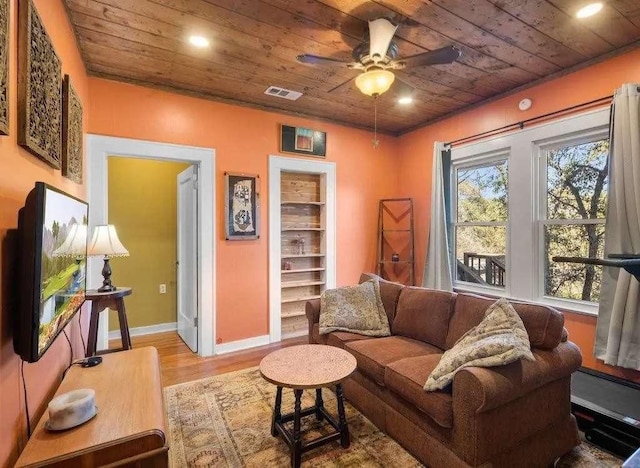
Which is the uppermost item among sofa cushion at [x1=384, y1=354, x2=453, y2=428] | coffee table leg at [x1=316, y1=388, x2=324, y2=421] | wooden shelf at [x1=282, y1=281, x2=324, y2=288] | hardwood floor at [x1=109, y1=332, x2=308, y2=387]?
wooden shelf at [x1=282, y1=281, x2=324, y2=288]

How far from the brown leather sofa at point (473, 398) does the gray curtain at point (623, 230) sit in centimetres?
93

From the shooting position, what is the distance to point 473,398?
5.10ft

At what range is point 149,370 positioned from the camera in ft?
5.80

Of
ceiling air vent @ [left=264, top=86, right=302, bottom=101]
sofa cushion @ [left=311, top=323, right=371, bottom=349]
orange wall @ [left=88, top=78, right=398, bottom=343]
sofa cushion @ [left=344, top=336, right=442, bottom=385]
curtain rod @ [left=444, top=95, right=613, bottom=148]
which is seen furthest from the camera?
ceiling air vent @ [left=264, top=86, right=302, bottom=101]

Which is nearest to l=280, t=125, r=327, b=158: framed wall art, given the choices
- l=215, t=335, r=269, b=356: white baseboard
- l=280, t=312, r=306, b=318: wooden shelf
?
l=280, t=312, r=306, b=318: wooden shelf

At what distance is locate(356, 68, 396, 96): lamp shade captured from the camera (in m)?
2.19

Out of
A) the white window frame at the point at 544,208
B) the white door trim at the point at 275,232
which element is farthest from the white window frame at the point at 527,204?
the white door trim at the point at 275,232

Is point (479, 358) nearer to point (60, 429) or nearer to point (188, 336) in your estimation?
point (60, 429)

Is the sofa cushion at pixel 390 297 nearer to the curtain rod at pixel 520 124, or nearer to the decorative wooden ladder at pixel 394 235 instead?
the decorative wooden ladder at pixel 394 235

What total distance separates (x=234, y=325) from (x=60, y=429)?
7.97 ft

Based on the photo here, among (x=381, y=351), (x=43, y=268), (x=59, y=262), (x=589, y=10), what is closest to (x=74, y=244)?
(x=59, y=262)

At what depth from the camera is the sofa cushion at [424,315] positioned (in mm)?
2461

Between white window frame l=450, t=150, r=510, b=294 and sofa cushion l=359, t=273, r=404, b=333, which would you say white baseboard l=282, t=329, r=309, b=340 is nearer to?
sofa cushion l=359, t=273, r=404, b=333

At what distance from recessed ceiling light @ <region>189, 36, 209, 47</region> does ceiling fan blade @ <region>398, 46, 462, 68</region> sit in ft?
4.71
